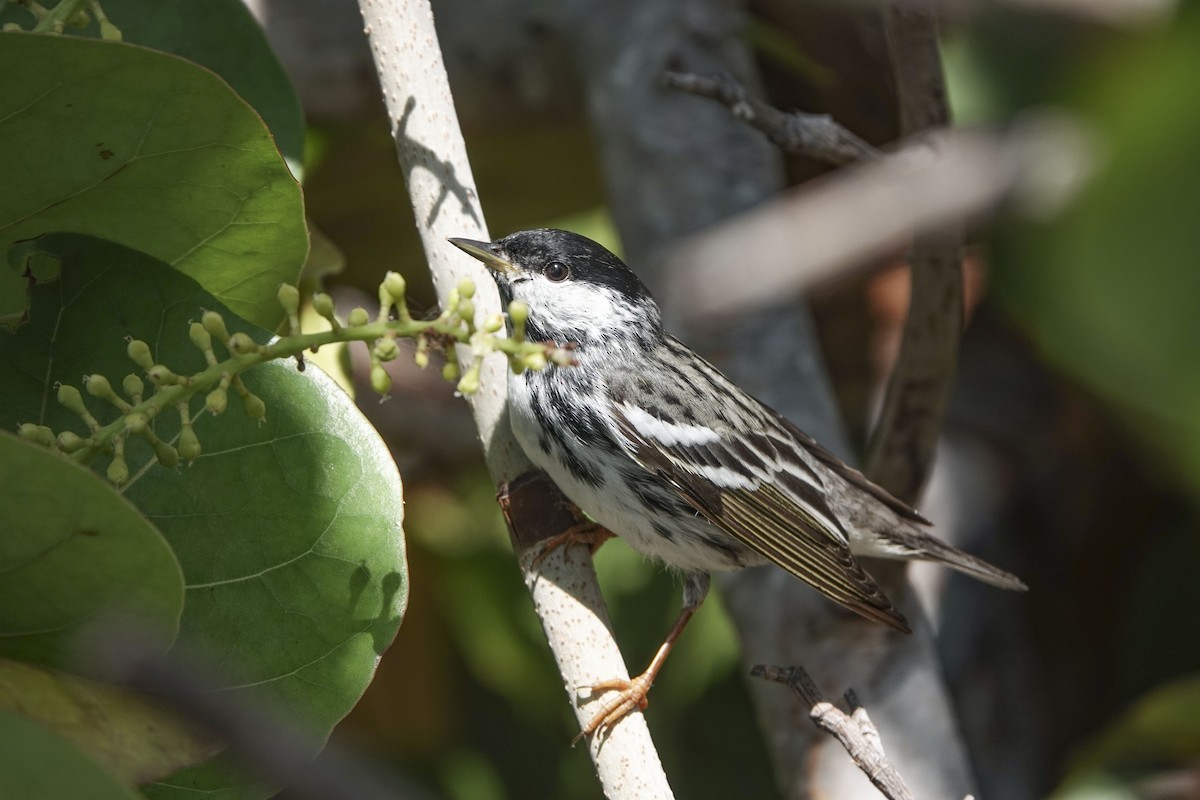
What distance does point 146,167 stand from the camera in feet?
4.99

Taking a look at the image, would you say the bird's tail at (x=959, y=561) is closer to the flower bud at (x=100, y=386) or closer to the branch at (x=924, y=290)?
the branch at (x=924, y=290)

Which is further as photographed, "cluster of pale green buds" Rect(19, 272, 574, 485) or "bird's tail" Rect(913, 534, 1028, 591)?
"bird's tail" Rect(913, 534, 1028, 591)

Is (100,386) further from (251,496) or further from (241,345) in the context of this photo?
(251,496)

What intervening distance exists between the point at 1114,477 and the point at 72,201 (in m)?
3.32

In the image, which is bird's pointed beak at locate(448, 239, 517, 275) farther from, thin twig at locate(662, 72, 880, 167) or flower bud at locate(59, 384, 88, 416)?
flower bud at locate(59, 384, 88, 416)

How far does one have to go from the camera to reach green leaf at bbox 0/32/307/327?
4.61 feet

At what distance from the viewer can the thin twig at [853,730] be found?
1708 millimetres

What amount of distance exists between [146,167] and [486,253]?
834 mm

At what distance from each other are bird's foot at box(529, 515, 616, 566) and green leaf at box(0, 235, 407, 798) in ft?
1.69

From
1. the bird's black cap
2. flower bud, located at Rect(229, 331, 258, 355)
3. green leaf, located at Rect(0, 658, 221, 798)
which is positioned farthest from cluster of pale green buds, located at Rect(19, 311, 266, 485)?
the bird's black cap

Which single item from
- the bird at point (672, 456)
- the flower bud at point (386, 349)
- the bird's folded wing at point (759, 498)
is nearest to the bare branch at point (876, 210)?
the bird at point (672, 456)

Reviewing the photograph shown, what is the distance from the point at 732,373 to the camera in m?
3.15

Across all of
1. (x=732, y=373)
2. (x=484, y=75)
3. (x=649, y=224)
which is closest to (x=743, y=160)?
(x=649, y=224)

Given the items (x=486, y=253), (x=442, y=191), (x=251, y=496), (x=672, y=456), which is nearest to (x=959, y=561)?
(x=672, y=456)
